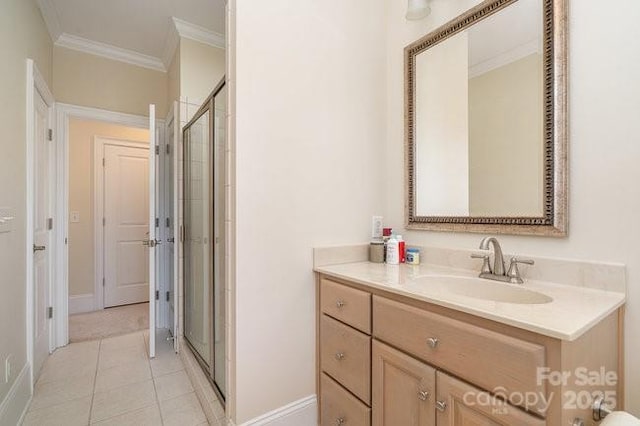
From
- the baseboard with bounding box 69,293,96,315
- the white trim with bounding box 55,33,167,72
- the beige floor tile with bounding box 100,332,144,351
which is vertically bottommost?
the beige floor tile with bounding box 100,332,144,351

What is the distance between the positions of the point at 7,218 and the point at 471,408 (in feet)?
7.25

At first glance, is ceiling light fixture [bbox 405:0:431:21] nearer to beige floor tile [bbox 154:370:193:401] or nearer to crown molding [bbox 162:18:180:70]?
crown molding [bbox 162:18:180:70]

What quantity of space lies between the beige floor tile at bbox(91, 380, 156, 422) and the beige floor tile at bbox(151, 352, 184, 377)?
0.16 meters

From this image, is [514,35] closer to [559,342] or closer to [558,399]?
[559,342]

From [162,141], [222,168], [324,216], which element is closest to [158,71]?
[162,141]

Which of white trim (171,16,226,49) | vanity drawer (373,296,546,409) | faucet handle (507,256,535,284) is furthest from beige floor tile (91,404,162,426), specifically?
white trim (171,16,226,49)

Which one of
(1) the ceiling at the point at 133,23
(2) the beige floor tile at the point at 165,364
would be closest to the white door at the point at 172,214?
(2) the beige floor tile at the point at 165,364

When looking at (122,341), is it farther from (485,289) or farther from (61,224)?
(485,289)

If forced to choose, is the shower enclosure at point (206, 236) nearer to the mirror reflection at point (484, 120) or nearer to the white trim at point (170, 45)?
the white trim at point (170, 45)

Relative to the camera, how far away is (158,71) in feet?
10.3

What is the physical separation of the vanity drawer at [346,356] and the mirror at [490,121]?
715 millimetres

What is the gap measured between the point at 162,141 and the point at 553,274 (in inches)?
126

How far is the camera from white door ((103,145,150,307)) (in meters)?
3.70

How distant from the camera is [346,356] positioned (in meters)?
1.36
